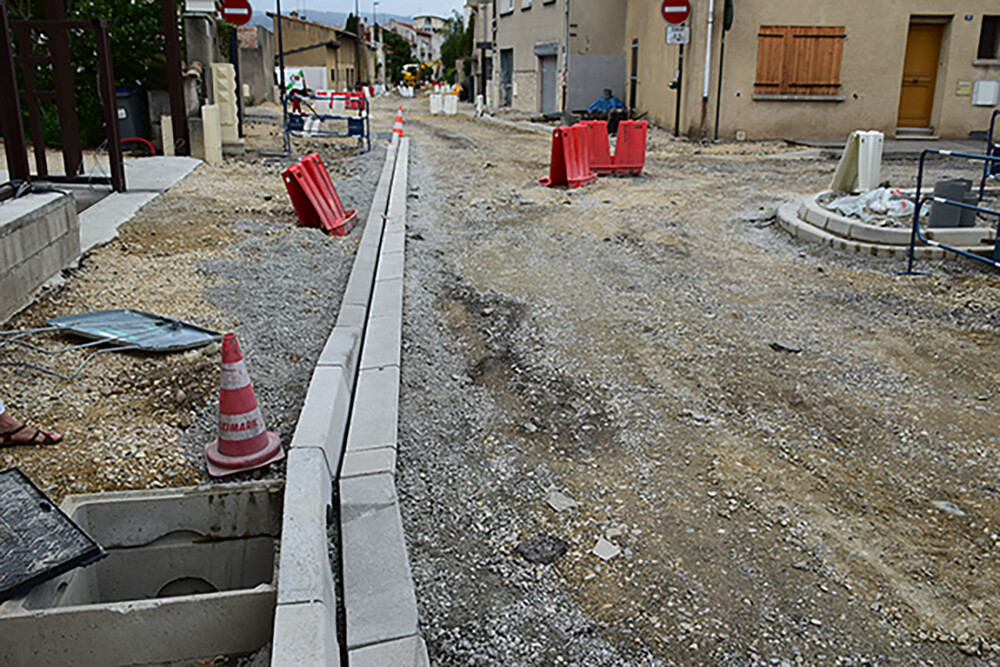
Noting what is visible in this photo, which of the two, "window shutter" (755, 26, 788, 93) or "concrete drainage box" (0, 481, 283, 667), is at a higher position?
"window shutter" (755, 26, 788, 93)

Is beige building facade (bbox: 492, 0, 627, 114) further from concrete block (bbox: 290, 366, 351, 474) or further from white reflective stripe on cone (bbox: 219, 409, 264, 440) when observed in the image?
white reflective stripe on cone (bbox: 219, 409, 264, 440)

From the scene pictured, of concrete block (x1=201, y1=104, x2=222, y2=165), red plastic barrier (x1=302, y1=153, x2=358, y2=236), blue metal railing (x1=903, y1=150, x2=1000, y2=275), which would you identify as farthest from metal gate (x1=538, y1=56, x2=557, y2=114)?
blue metal railing (x1=903, y1=150, x2=1000, y2=275)

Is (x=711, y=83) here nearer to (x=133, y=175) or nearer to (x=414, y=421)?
(x=133, y=175)

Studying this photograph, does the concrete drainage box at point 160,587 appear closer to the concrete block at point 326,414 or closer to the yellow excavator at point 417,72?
the concrete block at point 326,414

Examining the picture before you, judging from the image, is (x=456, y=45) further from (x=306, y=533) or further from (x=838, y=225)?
(x=306, y=533)

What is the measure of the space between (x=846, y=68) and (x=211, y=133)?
551 inches

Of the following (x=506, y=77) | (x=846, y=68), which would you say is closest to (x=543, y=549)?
(x=846, y=68)

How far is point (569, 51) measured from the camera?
29688mm

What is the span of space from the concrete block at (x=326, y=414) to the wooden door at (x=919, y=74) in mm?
19316

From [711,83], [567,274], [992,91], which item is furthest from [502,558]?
[992,91]

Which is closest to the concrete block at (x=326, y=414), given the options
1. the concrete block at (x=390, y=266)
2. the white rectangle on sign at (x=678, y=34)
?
the concrete block at (x=390, y=266)

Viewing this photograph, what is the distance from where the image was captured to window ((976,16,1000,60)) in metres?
19.4

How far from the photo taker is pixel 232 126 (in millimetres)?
16266

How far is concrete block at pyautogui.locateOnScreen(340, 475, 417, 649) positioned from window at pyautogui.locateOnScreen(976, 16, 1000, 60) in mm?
20763
